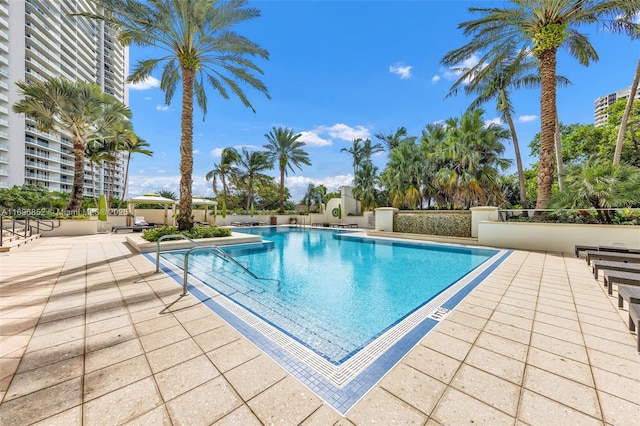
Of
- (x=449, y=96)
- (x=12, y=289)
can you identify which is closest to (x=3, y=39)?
(x=12, y=289)

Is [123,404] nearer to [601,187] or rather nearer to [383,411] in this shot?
[383,411]

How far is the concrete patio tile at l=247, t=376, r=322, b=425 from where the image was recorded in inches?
69.5

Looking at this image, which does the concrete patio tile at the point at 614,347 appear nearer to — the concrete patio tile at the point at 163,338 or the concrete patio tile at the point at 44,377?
the concrete patio tile at the point at 163,338

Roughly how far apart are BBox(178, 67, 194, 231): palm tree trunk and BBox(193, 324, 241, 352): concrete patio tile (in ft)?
28.9

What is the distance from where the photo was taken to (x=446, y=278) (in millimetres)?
6199

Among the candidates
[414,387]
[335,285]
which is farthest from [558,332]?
[335,285]

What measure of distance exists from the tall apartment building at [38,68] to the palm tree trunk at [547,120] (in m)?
37.9

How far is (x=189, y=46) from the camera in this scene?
32.6 ft

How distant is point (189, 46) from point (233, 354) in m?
12.0

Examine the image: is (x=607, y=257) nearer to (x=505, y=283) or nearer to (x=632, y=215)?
(x=505, y=283)

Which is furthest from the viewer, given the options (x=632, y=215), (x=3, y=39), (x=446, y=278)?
(x=3, y=39)

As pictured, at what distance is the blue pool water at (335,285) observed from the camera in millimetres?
3654

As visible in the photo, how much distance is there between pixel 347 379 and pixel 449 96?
53.1 ft

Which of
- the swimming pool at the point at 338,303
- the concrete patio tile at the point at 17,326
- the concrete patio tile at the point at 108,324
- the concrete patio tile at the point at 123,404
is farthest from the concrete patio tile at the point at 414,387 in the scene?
the concrete patio tile at the point at 17,326
